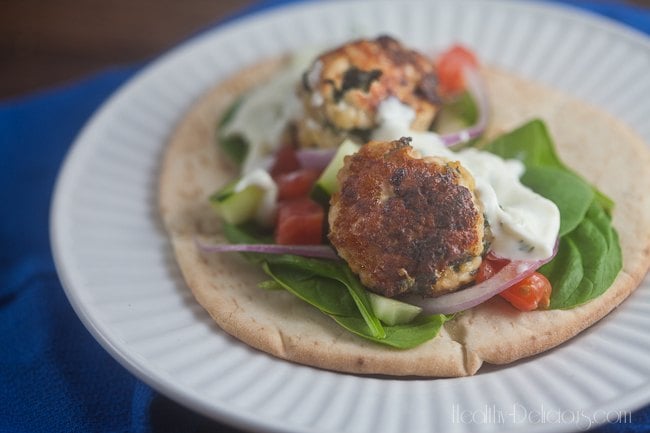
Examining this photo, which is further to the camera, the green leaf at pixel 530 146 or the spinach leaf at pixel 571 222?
the green leaf at pixel 530 146

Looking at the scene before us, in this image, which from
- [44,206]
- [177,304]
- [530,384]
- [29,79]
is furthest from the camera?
[29,79]

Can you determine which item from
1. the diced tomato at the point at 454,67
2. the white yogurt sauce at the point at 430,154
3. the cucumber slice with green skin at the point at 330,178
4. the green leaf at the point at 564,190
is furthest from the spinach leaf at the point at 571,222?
the cucumber slice with green skin at the point at 330,178

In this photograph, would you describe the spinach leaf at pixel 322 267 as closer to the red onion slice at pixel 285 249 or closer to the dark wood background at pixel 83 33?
the red onion slice at pixel 285 249

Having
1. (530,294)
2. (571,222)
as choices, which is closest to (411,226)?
(530,294)

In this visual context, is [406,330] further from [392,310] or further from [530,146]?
[530,146]

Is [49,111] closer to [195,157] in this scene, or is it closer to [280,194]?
[195,157]

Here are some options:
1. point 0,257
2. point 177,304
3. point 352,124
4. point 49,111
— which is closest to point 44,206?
point 0,257
